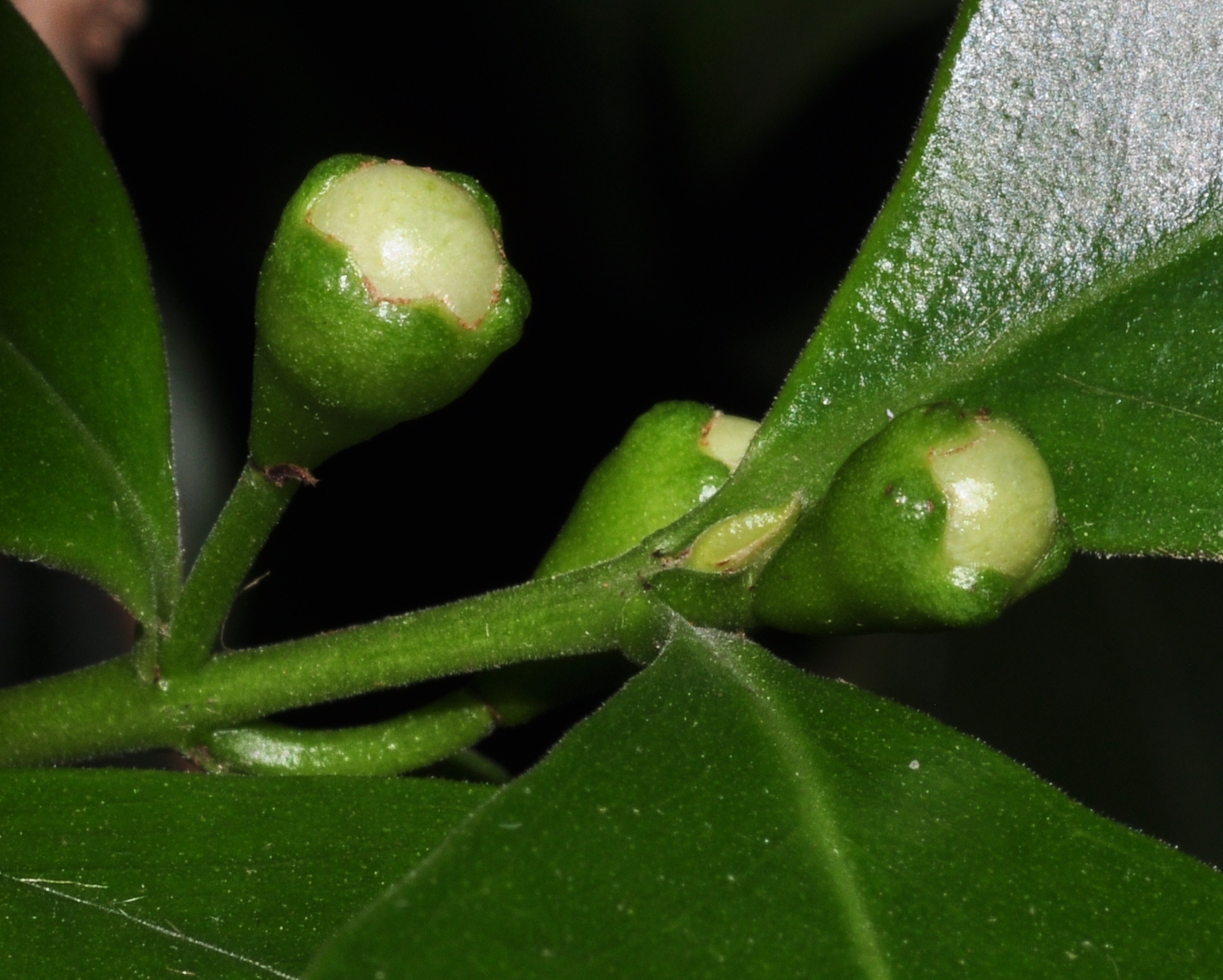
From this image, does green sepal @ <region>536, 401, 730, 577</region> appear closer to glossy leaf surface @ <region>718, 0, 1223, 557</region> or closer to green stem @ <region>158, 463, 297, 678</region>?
glossy leaf surface @ <region>718, 0, 1223, 557</region>

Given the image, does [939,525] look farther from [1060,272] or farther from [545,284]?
[545,284]

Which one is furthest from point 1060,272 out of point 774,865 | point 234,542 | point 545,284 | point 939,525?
point 545,284

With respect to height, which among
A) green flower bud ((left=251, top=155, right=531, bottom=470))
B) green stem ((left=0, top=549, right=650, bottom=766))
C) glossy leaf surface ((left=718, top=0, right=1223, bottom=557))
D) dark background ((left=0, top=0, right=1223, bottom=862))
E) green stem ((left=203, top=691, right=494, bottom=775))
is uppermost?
green flower bud ((left=251, top=155, right=531, bottom=470))

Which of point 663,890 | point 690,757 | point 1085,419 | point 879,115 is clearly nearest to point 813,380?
point 1085,419

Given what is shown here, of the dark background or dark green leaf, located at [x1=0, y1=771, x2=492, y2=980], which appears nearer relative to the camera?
A: dark green leaf, located at [x1=0, y1=771, x2=492, y2=980]

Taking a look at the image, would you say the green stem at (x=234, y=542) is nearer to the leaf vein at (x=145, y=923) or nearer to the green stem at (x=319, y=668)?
the green stem at (x=319, y=668)

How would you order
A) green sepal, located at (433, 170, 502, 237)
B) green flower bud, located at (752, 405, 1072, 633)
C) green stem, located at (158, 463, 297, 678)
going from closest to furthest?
green flower bud, located at (752, 405, 1072, 633), green sepal, located at (433, 170, 502, 237), green stem, located at (158, 463, 297, 678)

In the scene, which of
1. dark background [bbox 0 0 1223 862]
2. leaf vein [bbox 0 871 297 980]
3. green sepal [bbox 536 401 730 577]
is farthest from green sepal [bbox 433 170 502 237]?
dark background [bbox 0 0 1223 862]
